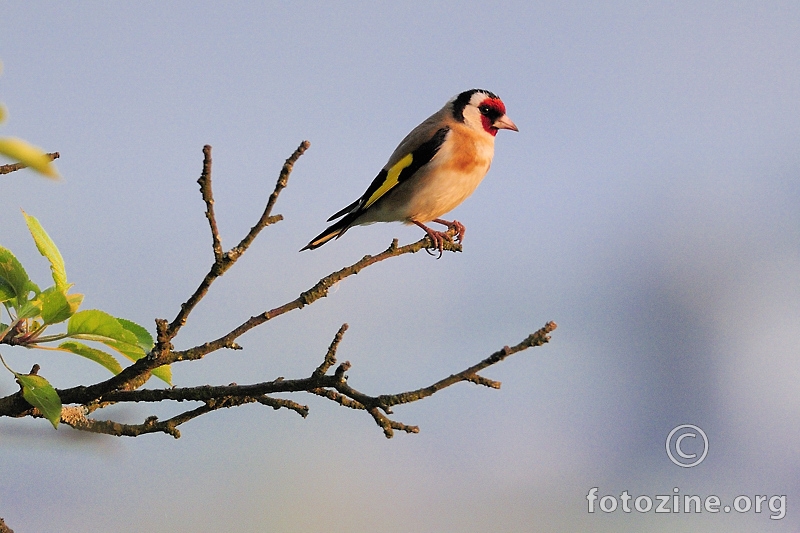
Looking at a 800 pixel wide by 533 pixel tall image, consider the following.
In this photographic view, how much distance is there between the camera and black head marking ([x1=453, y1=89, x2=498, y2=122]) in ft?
33.4

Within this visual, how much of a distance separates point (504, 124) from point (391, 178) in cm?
203

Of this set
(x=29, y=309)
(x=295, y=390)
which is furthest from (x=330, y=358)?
(x=29, y=309)

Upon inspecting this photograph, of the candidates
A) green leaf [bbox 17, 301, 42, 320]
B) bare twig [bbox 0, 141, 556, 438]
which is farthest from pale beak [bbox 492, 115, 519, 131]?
green leaf [bbox 17, 301, 42, 320]

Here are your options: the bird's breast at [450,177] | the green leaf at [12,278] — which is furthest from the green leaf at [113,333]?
the bird's breast at [450,177]

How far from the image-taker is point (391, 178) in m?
8.88

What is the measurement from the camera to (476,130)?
9836 mm

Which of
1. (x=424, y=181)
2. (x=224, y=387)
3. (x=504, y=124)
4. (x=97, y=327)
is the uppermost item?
(x=504, y=124)

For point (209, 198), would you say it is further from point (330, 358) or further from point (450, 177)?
point (450, 177)

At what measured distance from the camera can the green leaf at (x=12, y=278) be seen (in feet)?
13.0

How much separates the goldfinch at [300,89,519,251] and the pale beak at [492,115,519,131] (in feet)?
1.89

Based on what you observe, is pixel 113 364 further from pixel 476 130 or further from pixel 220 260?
pixel 476 130

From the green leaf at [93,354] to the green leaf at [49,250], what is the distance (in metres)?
0.27

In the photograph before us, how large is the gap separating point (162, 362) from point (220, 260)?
25.3 inches

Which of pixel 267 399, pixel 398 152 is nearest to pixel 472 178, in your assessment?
pixel 398 152
